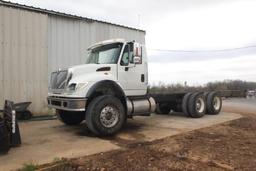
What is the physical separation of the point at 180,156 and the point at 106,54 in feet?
14.4

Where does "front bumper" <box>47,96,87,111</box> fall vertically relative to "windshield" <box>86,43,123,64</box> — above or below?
below

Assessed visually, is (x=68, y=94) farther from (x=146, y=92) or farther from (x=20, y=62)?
(x=20, y=62)

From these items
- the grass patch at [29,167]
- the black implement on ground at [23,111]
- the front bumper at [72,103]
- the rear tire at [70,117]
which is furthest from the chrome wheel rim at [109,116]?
the black implement on ground at [23,111]

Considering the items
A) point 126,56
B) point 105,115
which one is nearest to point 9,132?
point 105,115

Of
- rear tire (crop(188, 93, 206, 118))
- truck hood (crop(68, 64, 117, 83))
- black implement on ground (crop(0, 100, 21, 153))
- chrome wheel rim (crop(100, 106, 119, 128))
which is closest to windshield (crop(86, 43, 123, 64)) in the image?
truck hood (crop(68, 64, 117, 83))

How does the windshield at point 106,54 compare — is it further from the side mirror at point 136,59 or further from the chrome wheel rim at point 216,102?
the chrome wheel rim at point 216,102

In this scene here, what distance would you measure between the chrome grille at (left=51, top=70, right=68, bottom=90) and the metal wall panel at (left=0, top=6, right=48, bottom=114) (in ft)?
12.6

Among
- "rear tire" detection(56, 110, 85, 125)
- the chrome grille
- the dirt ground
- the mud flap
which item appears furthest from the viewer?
"rear tire" detection(56, 110, 85, 125)

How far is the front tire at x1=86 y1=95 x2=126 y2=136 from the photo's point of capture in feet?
27.0

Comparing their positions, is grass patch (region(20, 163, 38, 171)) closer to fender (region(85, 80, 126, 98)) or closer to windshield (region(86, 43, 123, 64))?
fender (region(85, 80, 126, 98))

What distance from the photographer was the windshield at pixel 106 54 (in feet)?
31.0

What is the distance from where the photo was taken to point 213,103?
13242 millimetres

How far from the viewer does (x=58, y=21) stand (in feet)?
46.9

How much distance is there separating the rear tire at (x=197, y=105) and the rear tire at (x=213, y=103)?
0.51m
